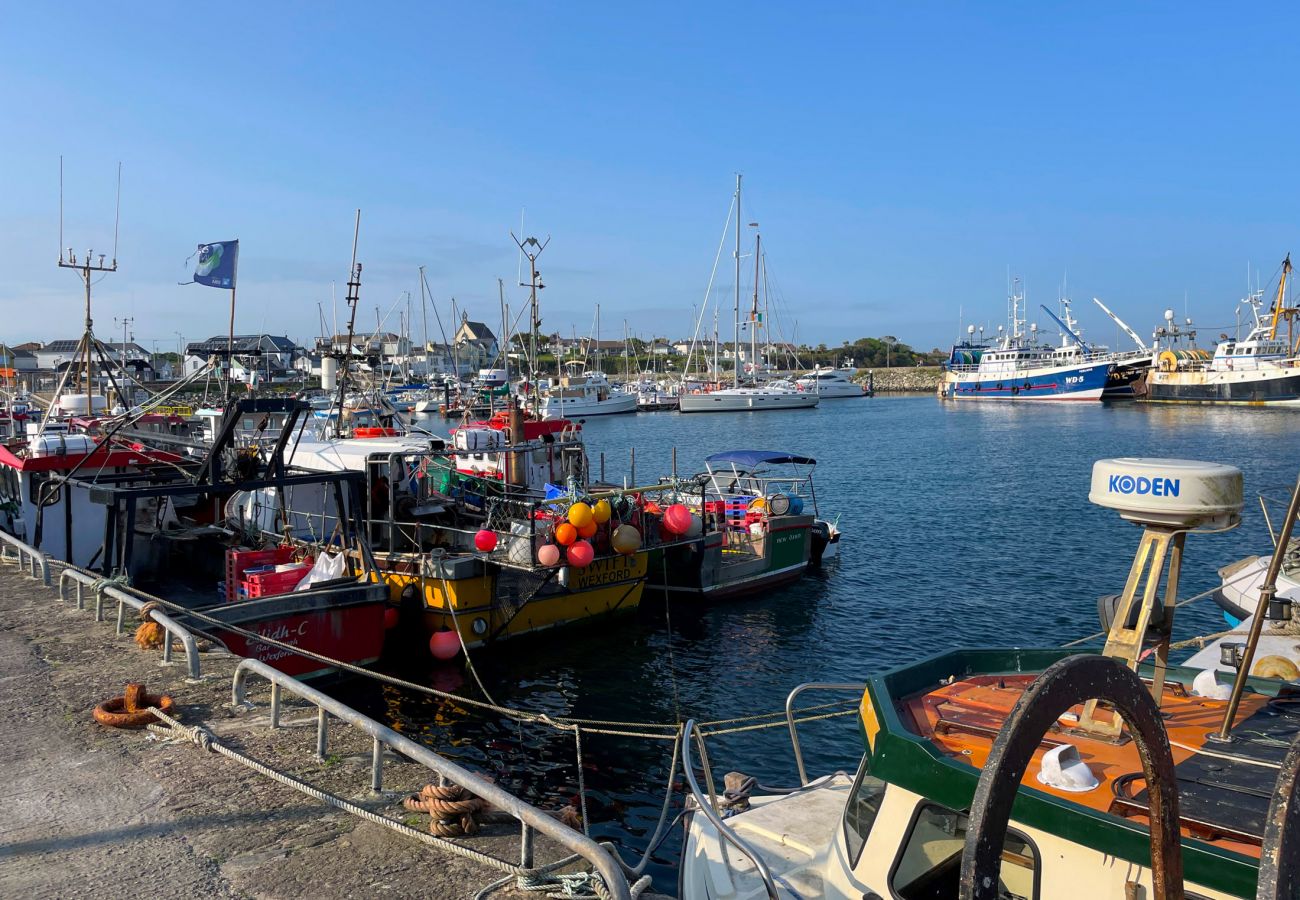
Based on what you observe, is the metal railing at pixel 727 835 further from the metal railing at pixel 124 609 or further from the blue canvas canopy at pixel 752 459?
the blue canvas canopy at pixel 752 459

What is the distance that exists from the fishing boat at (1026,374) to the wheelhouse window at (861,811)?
10399 centimetres

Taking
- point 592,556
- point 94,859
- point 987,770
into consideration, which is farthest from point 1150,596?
point 592,556

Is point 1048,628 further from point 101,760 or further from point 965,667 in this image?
point 101,760

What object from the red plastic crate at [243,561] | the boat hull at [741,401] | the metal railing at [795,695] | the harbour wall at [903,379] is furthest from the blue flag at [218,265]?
the harbour wall at [903,379]

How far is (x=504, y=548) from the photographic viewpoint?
1688 centimetres

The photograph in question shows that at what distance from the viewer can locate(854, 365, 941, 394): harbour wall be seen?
5655 inches

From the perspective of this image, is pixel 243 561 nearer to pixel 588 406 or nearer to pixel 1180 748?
pixel 1180 748

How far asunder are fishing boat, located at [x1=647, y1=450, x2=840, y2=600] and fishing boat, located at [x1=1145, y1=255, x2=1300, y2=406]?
77482mm

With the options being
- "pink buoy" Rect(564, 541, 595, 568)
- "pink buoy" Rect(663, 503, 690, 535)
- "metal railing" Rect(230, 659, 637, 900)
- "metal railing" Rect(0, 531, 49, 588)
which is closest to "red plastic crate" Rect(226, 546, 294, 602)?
"metal railing" Rect(0, 531, 49, 588)

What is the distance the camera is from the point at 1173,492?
5.50 m

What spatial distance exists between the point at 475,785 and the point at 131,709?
464cm

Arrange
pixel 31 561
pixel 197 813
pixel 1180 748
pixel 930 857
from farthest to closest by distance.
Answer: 1. pixel 31 561
2. pixel 197 813
3. pixel 930 857
4. pixel 1180 748

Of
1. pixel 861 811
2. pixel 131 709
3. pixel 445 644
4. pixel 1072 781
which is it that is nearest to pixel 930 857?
pixel 861 811

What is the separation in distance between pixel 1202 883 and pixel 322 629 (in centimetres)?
1351
